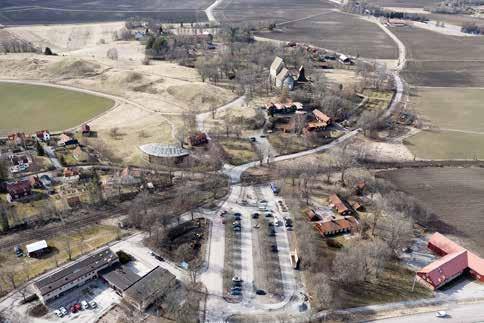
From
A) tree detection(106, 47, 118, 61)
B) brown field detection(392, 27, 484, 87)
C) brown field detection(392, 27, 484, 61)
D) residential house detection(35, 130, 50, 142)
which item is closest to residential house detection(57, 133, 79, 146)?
residential house detection(35, 130, 50, 142)

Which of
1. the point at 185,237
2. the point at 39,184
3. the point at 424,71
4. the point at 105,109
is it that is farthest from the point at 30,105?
the point at 424,71

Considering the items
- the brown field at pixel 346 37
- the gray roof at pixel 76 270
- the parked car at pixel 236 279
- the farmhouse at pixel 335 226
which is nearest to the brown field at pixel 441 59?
the brown field at pixel 346 37

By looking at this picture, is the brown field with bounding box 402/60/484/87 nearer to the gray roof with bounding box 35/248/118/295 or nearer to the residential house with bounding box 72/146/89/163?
the residential house with bounding box 72/146/89/163

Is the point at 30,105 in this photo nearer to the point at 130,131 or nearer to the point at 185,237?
the point at 130,131

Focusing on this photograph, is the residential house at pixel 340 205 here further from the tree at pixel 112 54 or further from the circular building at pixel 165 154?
the tree at pixel 112 54

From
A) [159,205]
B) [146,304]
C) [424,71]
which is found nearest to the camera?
[146,304]

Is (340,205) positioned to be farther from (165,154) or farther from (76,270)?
(76,270)
